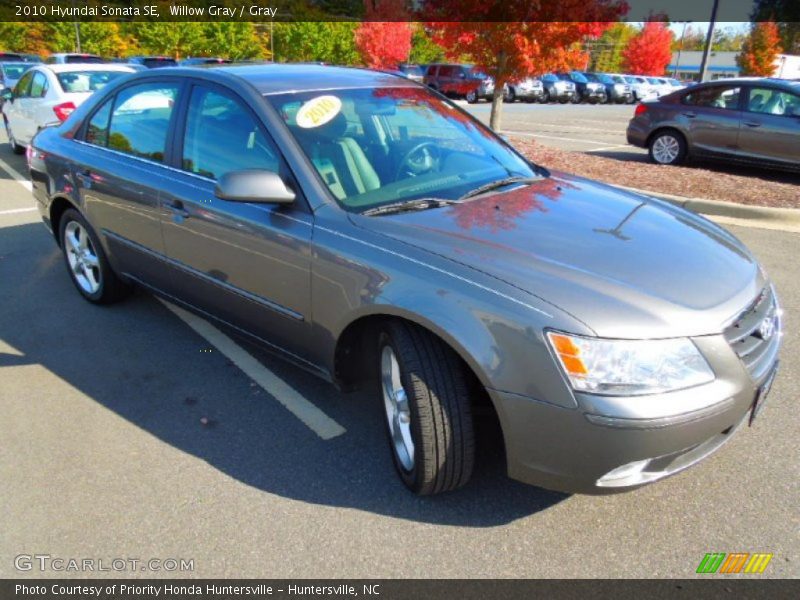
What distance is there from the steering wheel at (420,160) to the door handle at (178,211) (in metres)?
1.22

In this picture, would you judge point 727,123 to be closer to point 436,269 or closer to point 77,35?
point 436,269

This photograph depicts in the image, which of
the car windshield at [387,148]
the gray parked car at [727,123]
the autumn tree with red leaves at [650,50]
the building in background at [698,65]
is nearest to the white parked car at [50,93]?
the car windshield at [387,148]

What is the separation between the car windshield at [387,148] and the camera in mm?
2996

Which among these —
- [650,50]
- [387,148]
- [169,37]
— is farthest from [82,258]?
[650,50]

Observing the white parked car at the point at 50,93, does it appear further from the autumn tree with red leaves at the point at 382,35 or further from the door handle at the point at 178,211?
the autumn tree with red leaves at the point at 382,35

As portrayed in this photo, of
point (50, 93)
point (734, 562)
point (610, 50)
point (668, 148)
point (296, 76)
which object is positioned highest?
point (610, 50)

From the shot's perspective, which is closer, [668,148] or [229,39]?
[668,148]

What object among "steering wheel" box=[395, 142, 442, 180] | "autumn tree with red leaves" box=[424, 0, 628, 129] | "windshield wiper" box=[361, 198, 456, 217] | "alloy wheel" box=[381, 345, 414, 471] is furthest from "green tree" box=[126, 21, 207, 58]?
"alloy wheel" box=[381, 345, 414, 471]

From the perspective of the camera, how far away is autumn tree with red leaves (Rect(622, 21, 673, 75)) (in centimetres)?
5659

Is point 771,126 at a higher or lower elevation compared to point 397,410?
higher

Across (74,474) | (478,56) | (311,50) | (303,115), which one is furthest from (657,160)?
(311,50)

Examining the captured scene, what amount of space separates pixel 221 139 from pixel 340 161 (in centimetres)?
77

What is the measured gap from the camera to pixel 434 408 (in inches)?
95.6
